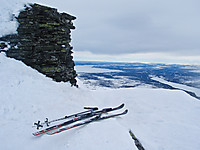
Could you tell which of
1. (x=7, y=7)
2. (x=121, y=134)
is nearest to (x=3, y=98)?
(x=121, y=134)

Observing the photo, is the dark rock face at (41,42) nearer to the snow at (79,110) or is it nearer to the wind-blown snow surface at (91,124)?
the snow at (79,110)

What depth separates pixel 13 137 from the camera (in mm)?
5203

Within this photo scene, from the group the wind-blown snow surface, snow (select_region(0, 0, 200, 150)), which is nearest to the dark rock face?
snow (select_region(0, 0, 200, 150))

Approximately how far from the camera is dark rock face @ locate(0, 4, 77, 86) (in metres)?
12.1

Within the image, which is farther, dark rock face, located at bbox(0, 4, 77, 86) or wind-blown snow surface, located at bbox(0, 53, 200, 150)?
dark rock face, located at bbox(0, 4, 77, 86)

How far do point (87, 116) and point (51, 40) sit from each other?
10240 millimetres

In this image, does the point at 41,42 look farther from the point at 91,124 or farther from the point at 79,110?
the point at 91,124

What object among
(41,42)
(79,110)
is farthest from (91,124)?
(41,42)

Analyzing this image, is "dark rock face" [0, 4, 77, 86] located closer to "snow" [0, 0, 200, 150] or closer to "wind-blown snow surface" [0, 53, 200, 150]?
"snow" [0, 0, 200, 150]

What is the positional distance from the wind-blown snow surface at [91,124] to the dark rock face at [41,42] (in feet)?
3.69

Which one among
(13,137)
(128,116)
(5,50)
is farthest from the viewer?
(5,50)

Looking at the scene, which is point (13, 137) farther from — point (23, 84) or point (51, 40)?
point (51, 40)

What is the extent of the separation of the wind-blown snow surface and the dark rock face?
1125 mm

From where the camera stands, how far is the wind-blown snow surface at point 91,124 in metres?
4.97
